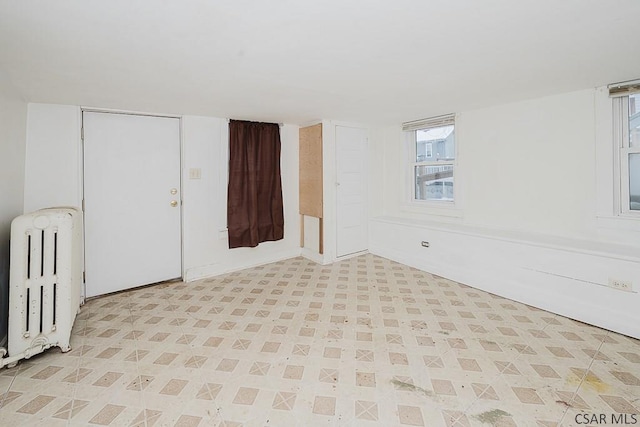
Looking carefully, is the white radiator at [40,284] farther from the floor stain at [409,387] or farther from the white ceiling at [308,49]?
the floor stain at [409,387]

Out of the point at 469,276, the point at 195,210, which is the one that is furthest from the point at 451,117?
the point at 195,210

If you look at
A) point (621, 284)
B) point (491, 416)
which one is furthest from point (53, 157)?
point (621, 284)

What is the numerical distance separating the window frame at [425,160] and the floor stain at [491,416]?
2.74 m

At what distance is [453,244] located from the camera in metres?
3.56

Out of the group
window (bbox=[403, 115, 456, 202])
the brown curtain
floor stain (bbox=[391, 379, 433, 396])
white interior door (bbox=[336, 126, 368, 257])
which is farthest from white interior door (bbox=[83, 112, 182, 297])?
window (bbox=[403, 115, 456, 202])

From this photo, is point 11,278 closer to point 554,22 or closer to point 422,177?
point 554,22

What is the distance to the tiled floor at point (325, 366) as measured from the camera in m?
1.58

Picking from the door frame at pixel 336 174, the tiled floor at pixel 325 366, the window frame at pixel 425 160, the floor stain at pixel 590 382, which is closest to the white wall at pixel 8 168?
the tiled floor at pixel 325 366

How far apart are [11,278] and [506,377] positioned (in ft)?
10.5

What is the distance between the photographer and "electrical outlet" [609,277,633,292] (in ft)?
7.64

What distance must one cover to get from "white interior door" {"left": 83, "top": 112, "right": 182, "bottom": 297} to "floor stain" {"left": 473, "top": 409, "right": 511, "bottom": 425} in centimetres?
333

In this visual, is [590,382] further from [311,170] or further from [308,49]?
[311,170]

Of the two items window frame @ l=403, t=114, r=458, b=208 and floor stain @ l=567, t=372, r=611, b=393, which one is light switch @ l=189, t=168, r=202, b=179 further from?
floor stain @ l=567, t=372, r=611, b=393

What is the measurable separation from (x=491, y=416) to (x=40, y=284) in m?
2.89
